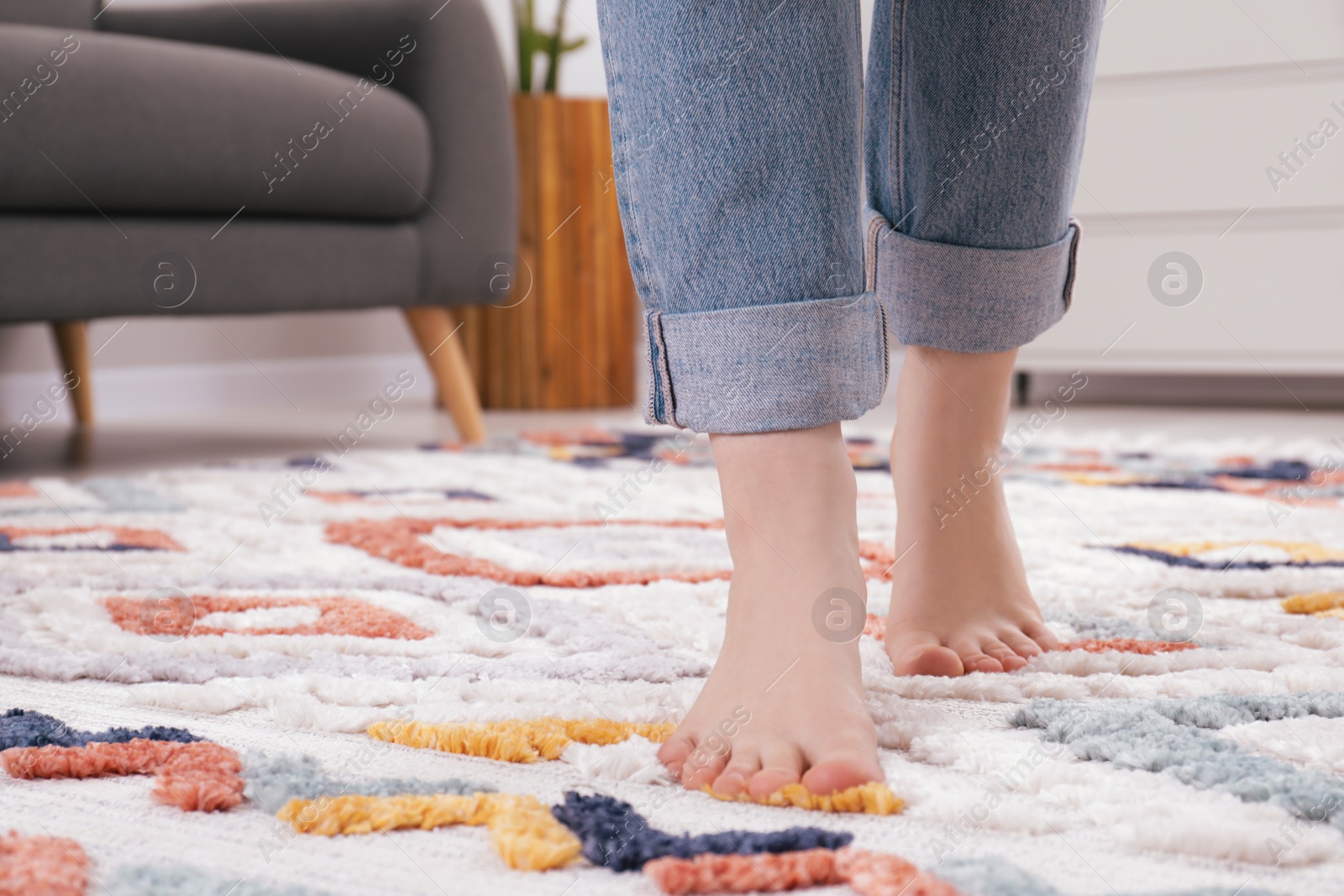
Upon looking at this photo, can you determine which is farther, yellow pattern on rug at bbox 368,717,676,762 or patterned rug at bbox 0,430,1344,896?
yellow pattern on rug at bbox 368,717,676,762

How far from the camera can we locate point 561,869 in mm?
362

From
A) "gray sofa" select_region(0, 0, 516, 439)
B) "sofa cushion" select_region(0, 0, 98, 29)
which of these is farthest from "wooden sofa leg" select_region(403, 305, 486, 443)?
"sofa cushion" select_region(0, 0, 98, 29)

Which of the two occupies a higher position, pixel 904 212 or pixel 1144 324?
pixel 1144 324

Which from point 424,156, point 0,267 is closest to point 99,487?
point 0,267

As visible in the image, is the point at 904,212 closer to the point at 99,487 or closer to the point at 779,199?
the point at 779,199

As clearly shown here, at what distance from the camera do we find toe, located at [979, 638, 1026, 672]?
22.8 inches

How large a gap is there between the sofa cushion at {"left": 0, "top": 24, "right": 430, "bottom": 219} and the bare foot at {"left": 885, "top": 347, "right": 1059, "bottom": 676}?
1000 mm

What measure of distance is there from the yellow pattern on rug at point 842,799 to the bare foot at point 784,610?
0.08ft

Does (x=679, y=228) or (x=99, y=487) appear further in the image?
(x=99, y=487)

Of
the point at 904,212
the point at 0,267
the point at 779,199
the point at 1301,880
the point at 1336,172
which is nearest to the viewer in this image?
the point at 1301,880

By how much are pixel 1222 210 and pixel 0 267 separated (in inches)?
76.6

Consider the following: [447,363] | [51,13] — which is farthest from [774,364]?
[51,13]

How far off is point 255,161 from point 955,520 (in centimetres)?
108

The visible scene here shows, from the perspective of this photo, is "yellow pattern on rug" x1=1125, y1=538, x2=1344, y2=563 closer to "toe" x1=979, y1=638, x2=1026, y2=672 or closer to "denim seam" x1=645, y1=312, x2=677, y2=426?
"toe" x1=979, y1=638, x2=1026, y2=672
